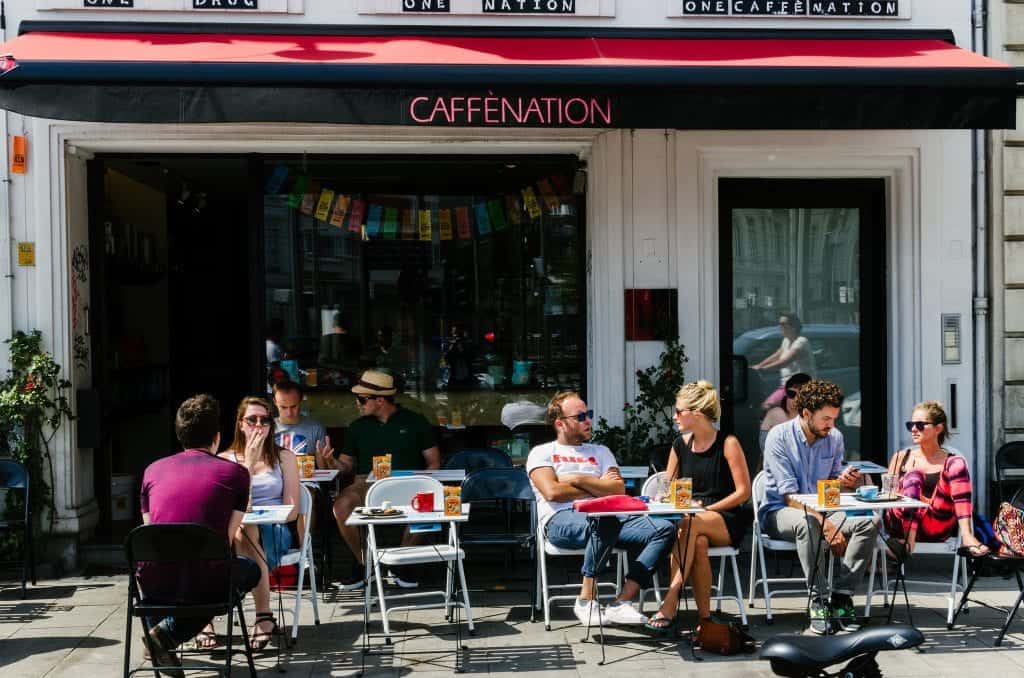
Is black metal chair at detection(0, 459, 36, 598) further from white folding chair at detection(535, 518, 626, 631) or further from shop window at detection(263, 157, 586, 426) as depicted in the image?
white folding chair at detection(535, 518, 626, 631)

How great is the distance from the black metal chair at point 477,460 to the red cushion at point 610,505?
1.85 metres

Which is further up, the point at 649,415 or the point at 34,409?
the point at 34,409

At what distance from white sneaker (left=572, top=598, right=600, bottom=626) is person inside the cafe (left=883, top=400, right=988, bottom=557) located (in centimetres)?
175

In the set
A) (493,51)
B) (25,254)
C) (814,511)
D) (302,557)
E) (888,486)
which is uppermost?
(493,51)

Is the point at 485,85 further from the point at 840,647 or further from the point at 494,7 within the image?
the point at 840,647

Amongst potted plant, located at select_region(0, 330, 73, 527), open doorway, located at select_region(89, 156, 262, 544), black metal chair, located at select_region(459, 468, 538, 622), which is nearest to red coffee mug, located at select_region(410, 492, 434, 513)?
black metal chair, located at select_region(459, 468, 538, 622)

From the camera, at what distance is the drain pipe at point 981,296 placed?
8.02 metres

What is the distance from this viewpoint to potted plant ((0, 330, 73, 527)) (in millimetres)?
Result: 7352

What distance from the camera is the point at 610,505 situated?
18.6 feet

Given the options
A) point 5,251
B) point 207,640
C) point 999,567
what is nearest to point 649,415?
point 999,567

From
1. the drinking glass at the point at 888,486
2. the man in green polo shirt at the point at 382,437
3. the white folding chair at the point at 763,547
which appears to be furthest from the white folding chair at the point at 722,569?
the man in green polo shirt at the point at 382,437

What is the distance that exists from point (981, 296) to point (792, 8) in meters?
2.50

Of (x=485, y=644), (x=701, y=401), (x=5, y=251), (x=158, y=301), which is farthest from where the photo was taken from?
(x=158, y=301)

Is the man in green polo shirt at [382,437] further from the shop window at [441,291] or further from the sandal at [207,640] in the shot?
the sandal at [207,640]
